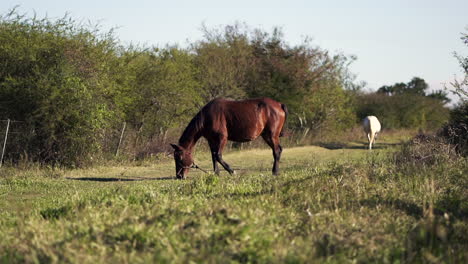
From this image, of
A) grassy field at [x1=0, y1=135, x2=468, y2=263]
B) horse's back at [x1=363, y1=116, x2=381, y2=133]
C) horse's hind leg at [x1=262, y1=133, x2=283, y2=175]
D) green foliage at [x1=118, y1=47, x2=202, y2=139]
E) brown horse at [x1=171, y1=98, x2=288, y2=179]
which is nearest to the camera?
grassy field at [x1=0, y1=135, x2=468, y2=263]

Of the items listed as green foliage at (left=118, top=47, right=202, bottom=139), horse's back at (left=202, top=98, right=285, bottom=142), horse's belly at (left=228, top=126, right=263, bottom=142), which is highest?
green foliage at (left=118, top=47, right=202, bottom=139)

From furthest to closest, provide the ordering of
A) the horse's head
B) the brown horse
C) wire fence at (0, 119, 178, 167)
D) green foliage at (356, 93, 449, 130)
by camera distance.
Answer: green foliage at (356, 93, 449, 130)
wire fence at (0, 119, 178, 167)
the brown horse
the horse's head

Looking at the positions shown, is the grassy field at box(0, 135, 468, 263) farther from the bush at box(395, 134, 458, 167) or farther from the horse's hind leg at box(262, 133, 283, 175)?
the horse's hind leg at box(262, 133, 283, 175)

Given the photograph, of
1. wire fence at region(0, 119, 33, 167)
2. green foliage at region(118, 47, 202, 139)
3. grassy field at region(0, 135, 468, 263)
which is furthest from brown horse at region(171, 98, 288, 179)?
green foliage at region(118, 47, 202, 139)

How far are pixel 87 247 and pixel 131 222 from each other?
0.81m

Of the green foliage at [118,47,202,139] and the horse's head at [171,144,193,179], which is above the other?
the green foliage at [118,47,202,139]

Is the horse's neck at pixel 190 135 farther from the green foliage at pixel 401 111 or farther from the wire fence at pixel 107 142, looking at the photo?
the green foliage at pixel 401 111

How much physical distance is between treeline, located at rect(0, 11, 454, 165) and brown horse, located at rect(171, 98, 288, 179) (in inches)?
159

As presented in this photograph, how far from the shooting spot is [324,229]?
6617 mm

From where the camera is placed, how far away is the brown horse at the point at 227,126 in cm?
1529

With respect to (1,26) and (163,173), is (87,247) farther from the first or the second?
(1,26)

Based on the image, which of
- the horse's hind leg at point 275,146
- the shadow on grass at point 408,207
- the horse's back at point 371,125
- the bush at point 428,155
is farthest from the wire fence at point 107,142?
the shadow on grass at point 408,207

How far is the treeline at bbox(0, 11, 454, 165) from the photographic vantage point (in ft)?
56.6

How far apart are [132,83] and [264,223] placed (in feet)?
50.9
